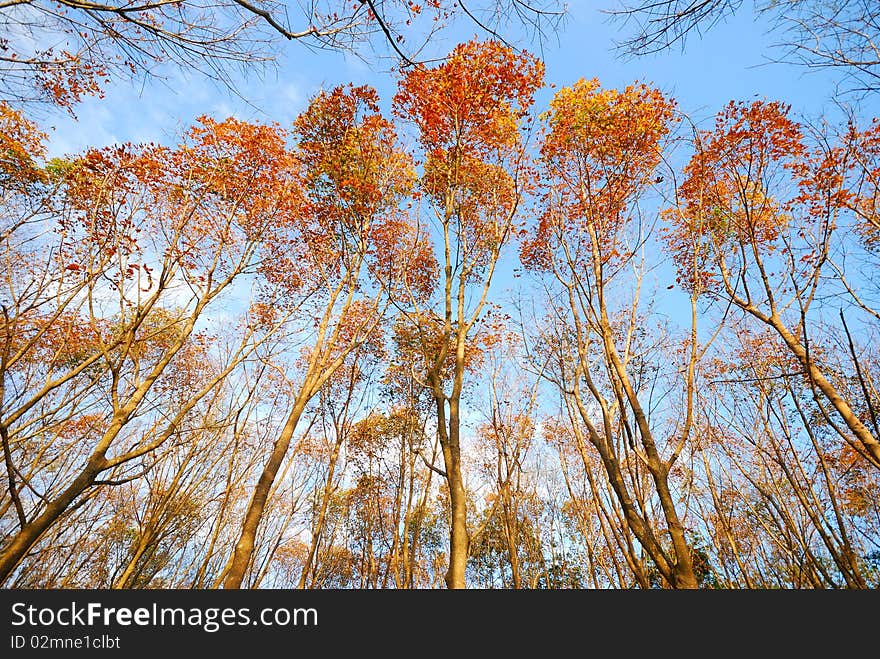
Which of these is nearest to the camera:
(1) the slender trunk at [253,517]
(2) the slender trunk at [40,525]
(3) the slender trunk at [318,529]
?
(2) the slender trunk at [40,525]

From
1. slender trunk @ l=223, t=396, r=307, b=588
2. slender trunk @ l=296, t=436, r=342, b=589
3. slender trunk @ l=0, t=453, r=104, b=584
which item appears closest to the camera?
slender trunk @ l=0, t=453, r=104, b=584

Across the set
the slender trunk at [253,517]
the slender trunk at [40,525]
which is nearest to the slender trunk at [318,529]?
the slender trunk at [253,517]

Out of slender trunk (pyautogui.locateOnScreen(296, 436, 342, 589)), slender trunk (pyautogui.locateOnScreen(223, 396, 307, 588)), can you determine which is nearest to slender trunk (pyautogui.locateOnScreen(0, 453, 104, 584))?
slender trunk (pyautogui.locateOnScreen(223, 396, 307, 588))

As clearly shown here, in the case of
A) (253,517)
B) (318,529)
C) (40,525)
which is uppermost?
(318,529)

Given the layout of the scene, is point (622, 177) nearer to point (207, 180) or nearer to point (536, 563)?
point (207, 180)

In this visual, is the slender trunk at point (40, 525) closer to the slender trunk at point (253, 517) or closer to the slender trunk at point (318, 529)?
the slender trunk at point (253, 517)

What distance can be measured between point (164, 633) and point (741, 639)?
10.4 ft

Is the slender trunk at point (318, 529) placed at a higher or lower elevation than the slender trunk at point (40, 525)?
higher

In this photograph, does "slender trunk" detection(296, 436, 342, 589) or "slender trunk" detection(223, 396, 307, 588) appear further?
"slender trunk" detection(296, 436, 342, 589)

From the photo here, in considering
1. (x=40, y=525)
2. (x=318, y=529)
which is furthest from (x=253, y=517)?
(x=318, y=529)

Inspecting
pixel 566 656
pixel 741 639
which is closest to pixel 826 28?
pixel 741 639

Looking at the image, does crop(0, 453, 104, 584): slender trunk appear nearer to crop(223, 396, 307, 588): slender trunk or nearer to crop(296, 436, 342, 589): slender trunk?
Result: crop(223, 396, 307, 588): slender trunk

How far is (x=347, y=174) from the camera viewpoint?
7012 millimetres

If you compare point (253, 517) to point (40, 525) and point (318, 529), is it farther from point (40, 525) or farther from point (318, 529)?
point (318, 529)
